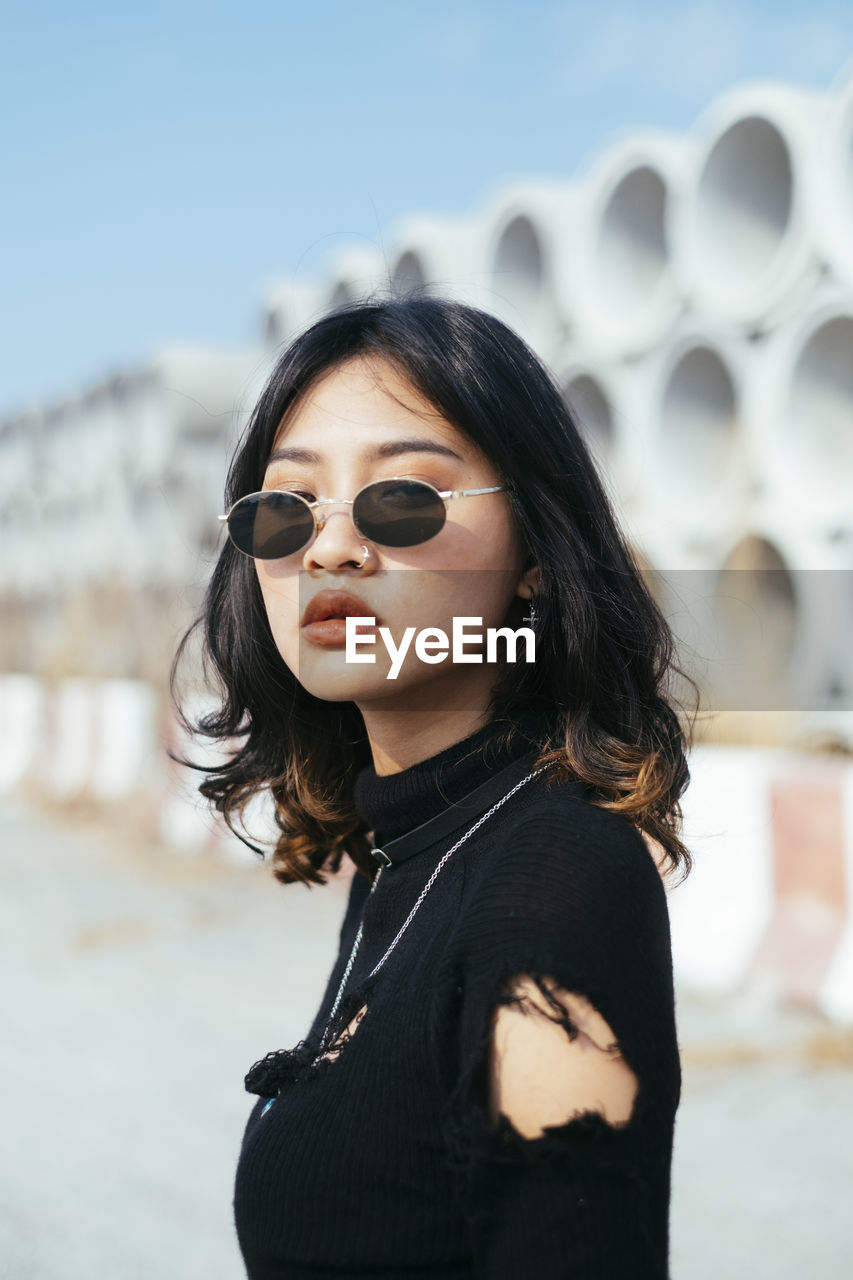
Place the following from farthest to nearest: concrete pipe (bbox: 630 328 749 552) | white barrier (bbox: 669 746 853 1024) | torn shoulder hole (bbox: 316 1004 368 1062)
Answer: concrete pipe (bbox: 630 328 749 552) → white barrier (bbox: 669 746 853 1024) → torn shoulder hole (bbox: 316 1004 368 1062)

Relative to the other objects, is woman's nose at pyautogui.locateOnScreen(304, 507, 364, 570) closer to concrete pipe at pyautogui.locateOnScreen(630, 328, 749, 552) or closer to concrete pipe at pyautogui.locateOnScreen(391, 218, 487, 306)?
concrete pipe at pyautogui.locateOnScreen(630, 328, 749, 552)

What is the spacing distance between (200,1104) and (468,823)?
344cm

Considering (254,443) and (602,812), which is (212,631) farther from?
(602,812)

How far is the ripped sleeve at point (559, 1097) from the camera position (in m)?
1.11

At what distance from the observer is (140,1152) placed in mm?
4188

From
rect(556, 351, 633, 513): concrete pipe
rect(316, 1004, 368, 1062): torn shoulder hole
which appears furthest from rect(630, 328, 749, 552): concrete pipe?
rect(316, 1004, 368, 1062): torn shoulder hole

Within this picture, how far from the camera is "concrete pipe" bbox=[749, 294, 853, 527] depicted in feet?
28.3

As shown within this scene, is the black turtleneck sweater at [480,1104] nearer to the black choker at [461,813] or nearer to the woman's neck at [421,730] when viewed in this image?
the black choker at [461,813]

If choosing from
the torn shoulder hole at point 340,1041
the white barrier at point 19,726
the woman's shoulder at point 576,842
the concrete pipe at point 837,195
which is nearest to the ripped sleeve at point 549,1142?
the woman's shoulder at point 576,842

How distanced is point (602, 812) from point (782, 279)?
7979 millimetres

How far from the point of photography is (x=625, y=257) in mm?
10578

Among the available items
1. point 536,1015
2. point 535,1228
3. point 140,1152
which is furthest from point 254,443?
point 140,1152

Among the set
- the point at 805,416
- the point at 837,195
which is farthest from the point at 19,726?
the point at 837,195

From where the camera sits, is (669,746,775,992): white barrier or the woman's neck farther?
(669,746,775,992): white barrier
